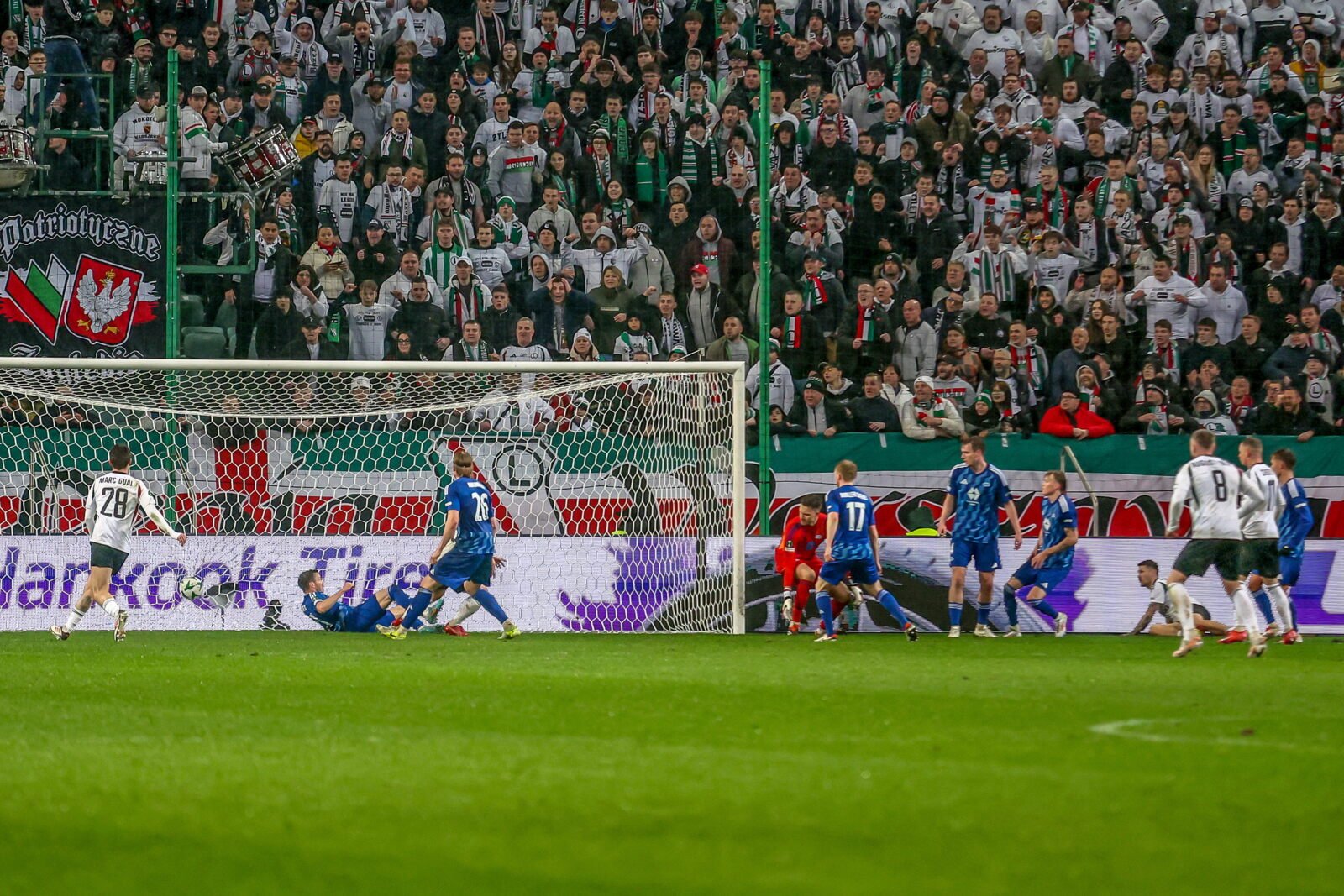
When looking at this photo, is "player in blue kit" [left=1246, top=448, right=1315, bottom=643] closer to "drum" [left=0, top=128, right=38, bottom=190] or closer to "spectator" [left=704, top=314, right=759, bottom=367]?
"spectator" [left=704, top=314, right=759, bottom=367]

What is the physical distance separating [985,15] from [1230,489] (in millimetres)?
9362

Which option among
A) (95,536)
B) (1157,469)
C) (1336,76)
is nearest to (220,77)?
(95,536)

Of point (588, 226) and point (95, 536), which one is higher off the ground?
point (588, 226)

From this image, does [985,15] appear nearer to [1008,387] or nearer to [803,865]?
→ [1008,387]

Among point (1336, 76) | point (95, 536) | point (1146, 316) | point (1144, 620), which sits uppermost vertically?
point (1336, 76)

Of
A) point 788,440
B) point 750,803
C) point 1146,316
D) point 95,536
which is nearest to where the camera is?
point 750,803

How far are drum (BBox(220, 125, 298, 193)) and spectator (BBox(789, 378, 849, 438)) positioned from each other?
6388mm

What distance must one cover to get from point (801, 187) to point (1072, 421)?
420 centimetres

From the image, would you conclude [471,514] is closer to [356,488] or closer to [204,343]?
[356,488]

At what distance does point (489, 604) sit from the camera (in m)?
15.7

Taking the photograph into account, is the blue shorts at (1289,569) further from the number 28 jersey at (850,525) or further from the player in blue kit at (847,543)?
the number 28 jersey at (850,525)

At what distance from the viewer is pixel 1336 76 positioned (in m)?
20.2

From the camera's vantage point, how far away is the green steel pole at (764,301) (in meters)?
16.5

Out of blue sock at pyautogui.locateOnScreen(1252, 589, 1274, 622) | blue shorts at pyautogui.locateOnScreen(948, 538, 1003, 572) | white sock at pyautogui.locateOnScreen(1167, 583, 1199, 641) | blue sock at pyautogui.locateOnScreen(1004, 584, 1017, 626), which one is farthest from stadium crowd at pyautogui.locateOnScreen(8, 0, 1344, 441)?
white sock at pyautogui.locateOnScreen(1167, 583, 1199, 641)
